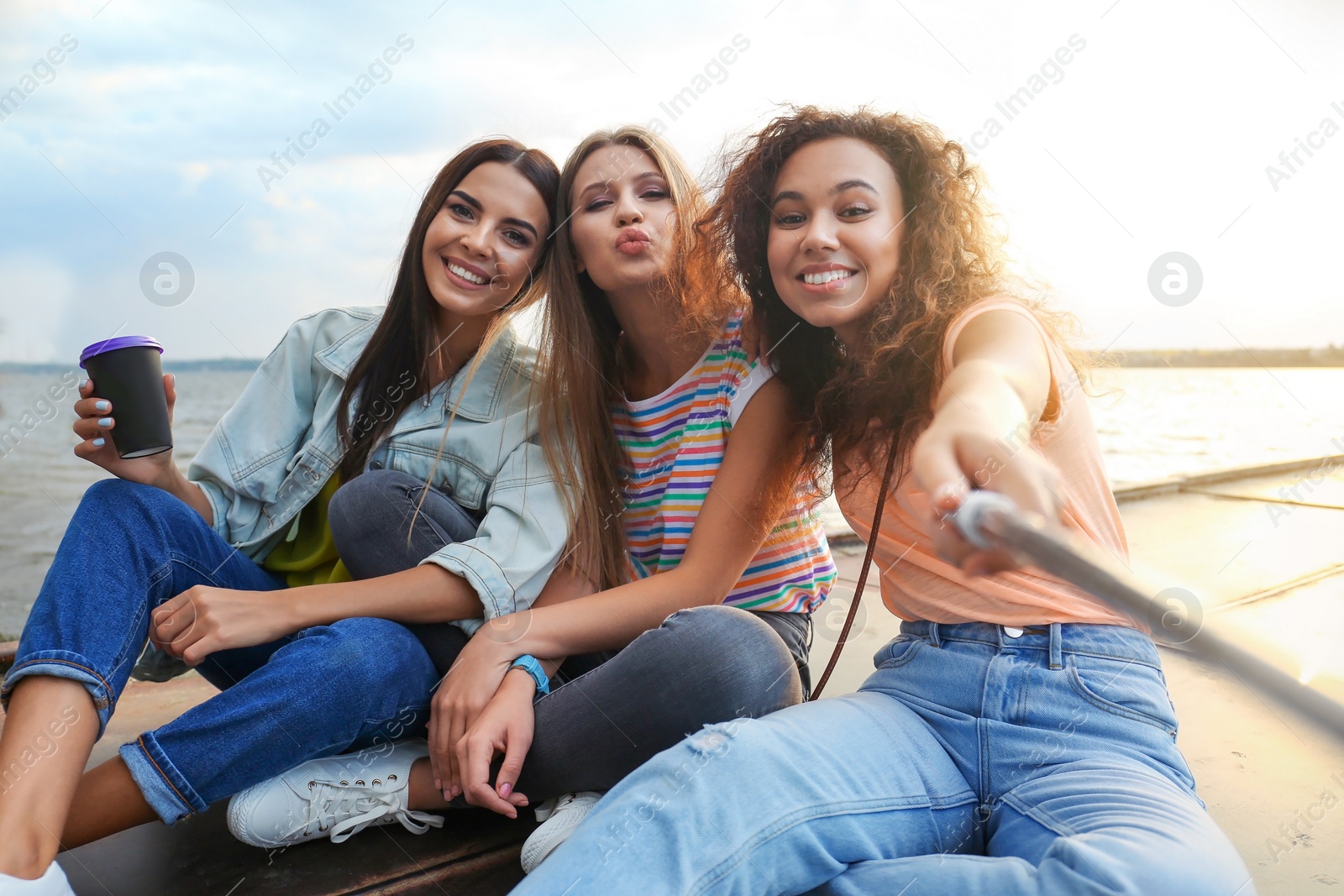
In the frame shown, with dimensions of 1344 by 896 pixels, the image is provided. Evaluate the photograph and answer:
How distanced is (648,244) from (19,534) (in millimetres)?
5244

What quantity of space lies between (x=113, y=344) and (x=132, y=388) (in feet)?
0.25

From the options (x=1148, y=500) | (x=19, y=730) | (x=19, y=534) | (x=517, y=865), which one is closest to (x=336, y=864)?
(x=517, y=865)

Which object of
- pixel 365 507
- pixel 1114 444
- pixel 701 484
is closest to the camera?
pixel 365 507

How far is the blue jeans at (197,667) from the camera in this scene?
1246 millimetres

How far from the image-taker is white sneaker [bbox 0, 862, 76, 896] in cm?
107

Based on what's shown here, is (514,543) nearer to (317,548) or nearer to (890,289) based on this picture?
(317,548)

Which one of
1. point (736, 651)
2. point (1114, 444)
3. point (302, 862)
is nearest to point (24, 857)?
point (302, 862)

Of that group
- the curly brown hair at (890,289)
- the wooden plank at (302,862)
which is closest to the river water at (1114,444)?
the curly brown hair at (890,289)

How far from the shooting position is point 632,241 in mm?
1719

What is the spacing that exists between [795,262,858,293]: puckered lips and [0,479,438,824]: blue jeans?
0.87 metres

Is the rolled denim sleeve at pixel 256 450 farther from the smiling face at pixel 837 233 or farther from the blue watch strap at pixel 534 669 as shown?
the smiling face at pixel 837 233

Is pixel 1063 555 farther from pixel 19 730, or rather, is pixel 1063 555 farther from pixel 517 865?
pixel 19 730

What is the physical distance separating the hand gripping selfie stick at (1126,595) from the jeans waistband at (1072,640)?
2.02 feet

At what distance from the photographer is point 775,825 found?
104 cm
